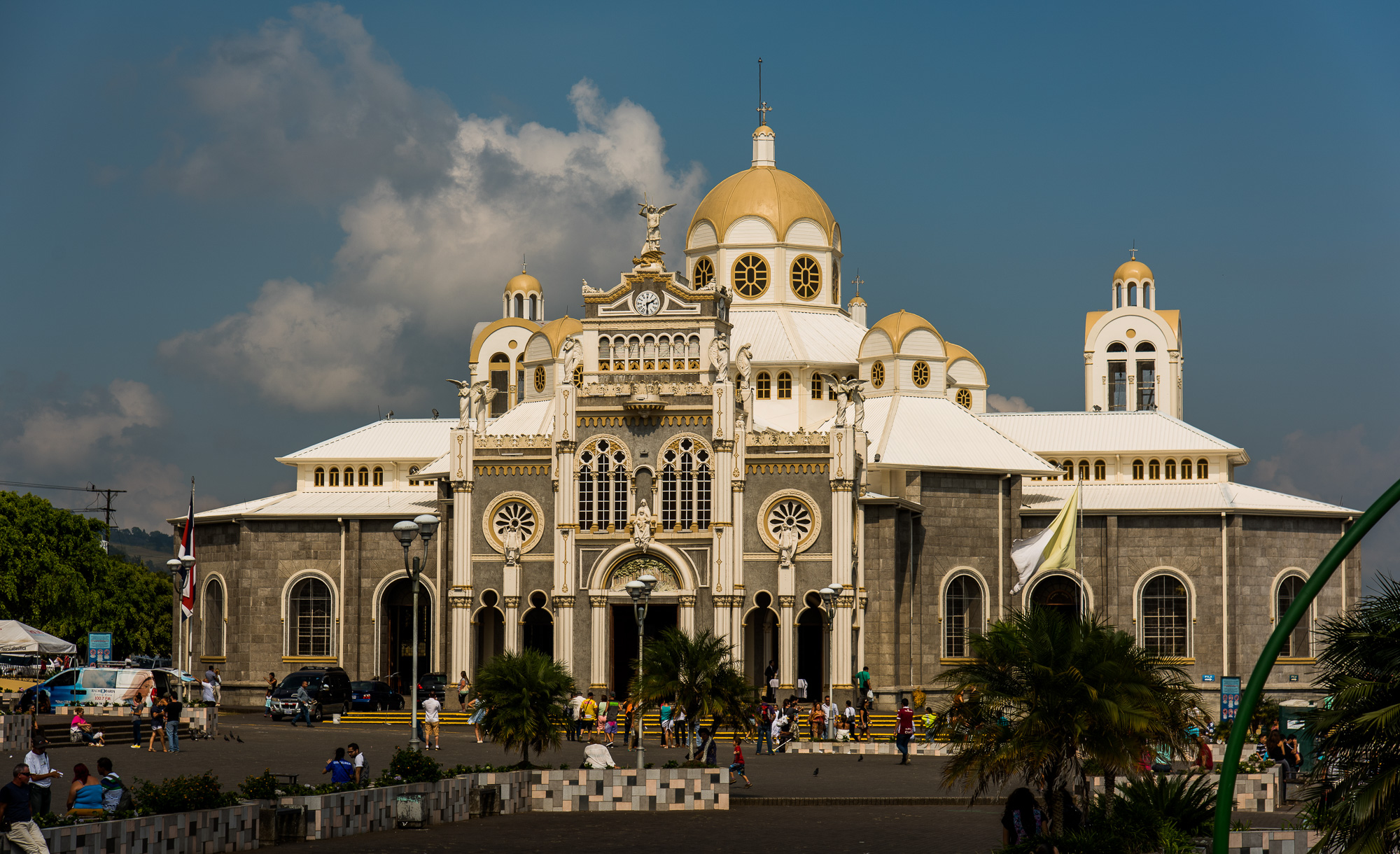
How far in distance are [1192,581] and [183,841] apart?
44776 mm

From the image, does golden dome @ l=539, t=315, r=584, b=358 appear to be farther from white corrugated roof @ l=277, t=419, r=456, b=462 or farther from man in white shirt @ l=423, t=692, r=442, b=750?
man in white shirt @ l=423, t=692, r=442, b=750

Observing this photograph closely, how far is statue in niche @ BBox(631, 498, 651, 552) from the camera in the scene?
55.8m

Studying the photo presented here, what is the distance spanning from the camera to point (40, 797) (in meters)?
23.6

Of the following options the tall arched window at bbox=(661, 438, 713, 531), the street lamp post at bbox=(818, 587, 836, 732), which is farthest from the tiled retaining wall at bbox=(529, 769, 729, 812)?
the tall arched window at bbox=(661, 438, 713, 531)

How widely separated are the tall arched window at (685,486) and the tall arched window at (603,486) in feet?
4.38

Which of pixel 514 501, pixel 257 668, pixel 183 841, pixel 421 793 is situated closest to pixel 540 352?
pixel 514 501

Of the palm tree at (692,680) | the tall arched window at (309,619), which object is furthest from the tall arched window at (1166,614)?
the palm tree at (692,680)

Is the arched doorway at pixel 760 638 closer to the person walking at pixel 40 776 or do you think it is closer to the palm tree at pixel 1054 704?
the palm tree at pixel 1054 704

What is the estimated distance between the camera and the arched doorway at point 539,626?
2261 inches

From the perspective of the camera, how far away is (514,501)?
2274 inches

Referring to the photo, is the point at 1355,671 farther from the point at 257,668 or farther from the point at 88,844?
the point at 257,668

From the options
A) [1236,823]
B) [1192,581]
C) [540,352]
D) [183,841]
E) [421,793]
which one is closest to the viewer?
[183,841]

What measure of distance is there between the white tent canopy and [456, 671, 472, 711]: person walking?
1275 cm

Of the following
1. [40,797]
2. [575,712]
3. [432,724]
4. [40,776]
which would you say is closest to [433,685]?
[575,712]
